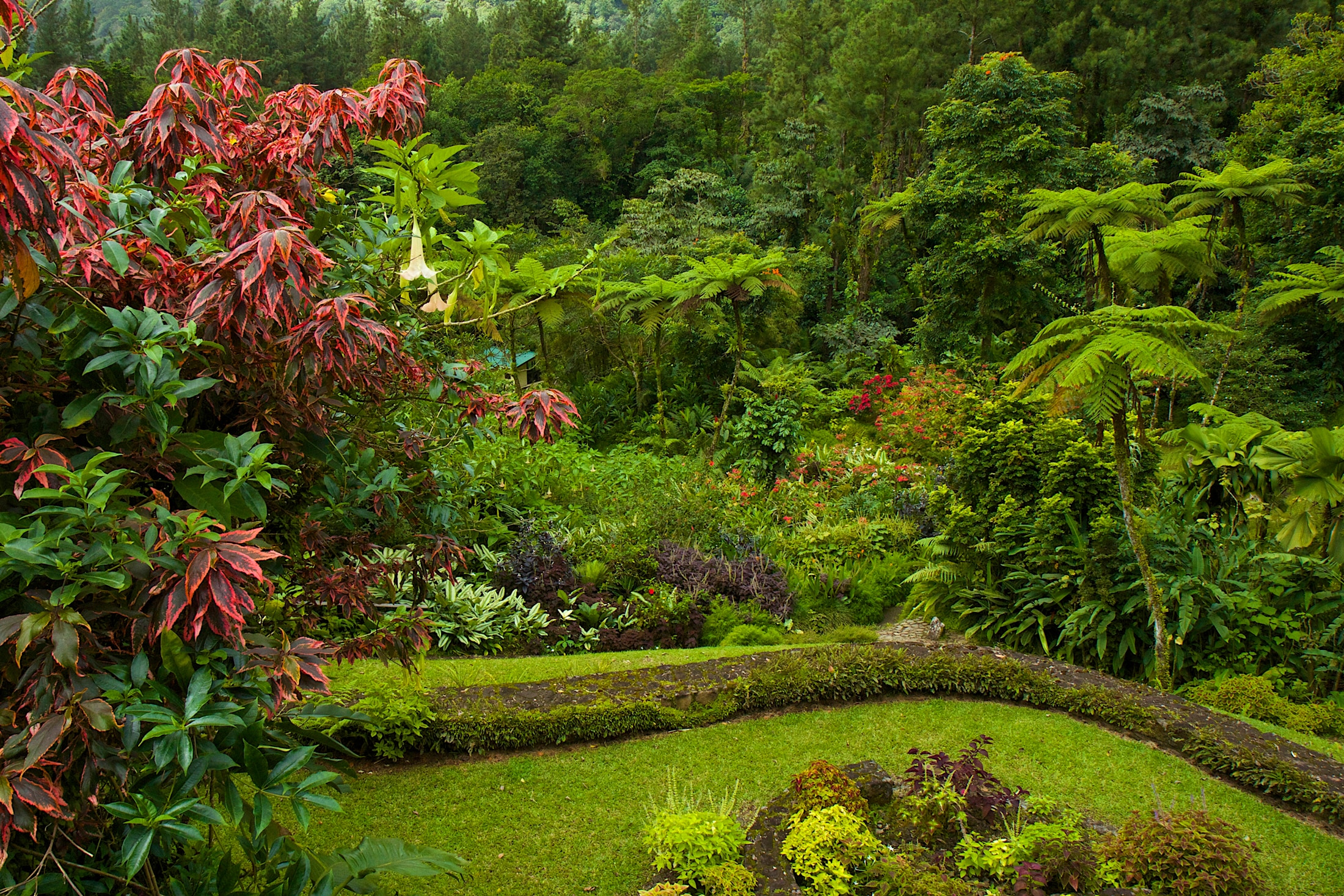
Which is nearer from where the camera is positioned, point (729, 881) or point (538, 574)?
point (729, 881)

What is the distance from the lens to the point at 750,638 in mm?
6516

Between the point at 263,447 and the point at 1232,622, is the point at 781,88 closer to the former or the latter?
the point at 1232,622

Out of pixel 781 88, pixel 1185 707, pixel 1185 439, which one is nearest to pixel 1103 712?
pixel 1185 707

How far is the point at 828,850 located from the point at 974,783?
33.7 inches

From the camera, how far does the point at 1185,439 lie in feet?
16.5

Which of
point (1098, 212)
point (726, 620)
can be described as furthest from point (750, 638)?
point (1098, 212)

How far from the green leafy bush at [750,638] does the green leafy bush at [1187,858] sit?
3.25 metres

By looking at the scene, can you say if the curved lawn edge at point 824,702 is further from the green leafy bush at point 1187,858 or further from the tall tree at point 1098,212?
the tall tree at point 1098,212

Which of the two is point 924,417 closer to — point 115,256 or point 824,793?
point 824,793

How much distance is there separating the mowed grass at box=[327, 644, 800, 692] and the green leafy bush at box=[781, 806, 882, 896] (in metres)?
1.88

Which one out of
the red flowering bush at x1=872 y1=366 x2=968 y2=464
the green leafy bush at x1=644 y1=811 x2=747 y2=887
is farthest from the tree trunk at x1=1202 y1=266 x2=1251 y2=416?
the green leafy bush at x1=644 y1=811 x2=747 y2=887

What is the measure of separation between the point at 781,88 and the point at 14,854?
32.1 m

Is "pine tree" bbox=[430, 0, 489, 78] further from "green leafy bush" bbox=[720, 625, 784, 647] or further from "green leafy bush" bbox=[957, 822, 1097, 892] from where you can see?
"green leafy bush" bbox=[957, 822, 1097, 892]

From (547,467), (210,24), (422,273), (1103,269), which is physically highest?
(210,24)
